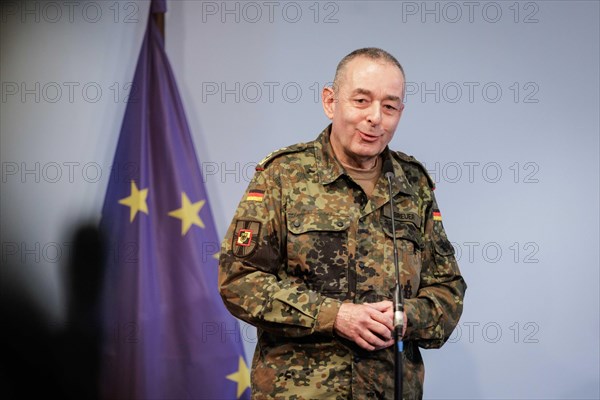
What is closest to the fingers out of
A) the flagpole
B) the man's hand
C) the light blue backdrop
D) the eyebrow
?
the man's hand

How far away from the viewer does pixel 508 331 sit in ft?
10.5

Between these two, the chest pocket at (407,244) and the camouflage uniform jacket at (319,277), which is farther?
the chest pocket at (407,244)

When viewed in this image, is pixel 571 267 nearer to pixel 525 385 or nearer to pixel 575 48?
pixel 525 385

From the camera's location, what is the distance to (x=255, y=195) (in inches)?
80.3

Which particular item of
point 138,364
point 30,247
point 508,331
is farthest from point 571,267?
point 30,247

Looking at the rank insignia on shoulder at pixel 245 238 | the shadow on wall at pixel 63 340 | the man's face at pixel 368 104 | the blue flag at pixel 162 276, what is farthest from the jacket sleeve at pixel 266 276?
the shadow on wall at pixel 63 340

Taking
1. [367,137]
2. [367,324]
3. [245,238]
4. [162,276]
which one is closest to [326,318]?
[367,324]

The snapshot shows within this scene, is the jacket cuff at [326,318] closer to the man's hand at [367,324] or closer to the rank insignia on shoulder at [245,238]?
the man's hand at [367,324]

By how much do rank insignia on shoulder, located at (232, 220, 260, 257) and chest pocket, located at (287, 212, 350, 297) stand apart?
0.09 metres

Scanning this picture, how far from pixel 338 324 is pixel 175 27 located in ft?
6.05

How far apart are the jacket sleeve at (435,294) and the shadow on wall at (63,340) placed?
1.55 meters

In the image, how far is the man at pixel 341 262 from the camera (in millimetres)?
1900

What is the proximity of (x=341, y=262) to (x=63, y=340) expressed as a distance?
5.44 ft

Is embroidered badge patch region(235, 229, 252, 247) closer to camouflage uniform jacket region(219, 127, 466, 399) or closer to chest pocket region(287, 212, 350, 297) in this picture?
camouflage uniform jacket region(219, 127, 466, 399)
